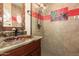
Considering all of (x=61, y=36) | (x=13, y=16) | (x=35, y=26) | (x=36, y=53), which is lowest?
(x=36, y=53)

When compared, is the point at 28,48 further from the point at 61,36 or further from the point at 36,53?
the point at 61,36

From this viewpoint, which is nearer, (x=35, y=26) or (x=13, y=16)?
(x=13, y=16)

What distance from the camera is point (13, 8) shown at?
182 cm

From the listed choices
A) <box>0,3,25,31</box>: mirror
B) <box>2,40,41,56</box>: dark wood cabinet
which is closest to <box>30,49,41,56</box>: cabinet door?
<box>2,40,41,56</box>: dark wood cabinet

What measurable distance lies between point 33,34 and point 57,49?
0.38 metres

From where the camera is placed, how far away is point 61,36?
1.87m

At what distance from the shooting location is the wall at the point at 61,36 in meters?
1.85

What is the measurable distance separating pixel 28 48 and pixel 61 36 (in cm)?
47

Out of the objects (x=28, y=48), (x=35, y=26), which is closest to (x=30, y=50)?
(x=28, y=48)

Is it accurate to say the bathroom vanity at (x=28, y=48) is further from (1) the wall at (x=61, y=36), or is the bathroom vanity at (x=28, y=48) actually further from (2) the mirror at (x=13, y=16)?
(2) the mirror at (x=13, y=16)

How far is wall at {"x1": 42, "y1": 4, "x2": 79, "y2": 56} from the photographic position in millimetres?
1849

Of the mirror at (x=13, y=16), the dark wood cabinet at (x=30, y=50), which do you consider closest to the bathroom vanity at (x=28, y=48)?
the dark wood cabinet at (x=30, y=50)

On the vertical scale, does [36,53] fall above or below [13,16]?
below

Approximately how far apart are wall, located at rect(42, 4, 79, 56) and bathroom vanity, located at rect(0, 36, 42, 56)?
93 millimetres
